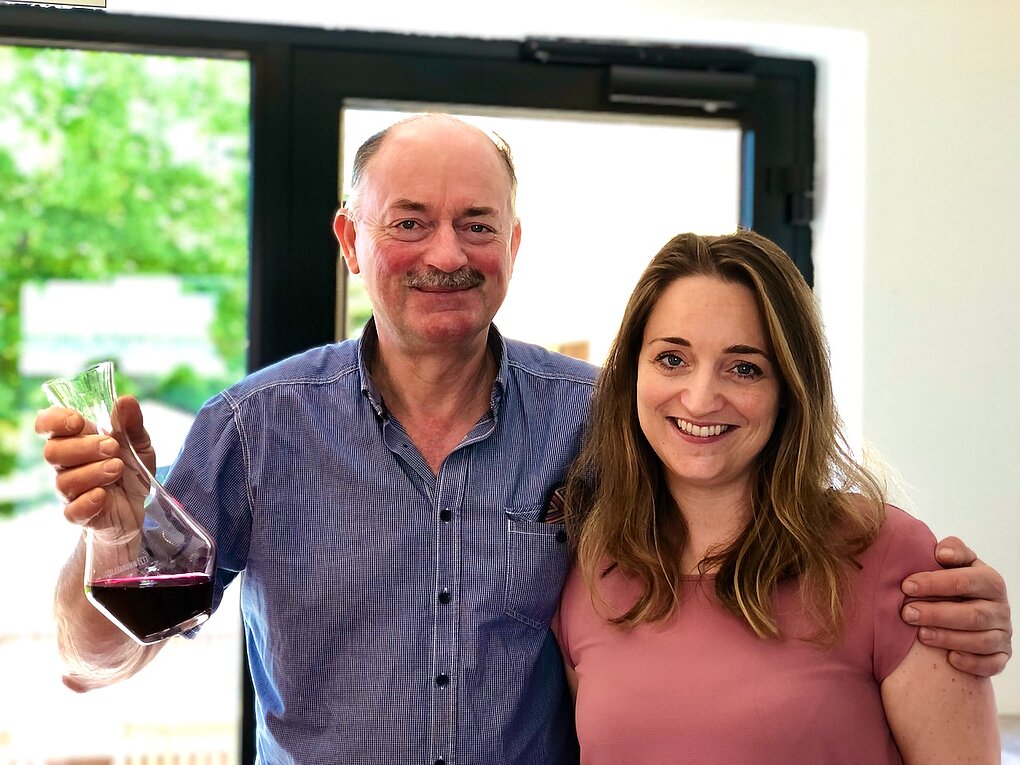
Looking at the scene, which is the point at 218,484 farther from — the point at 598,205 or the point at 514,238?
the point at 598,205

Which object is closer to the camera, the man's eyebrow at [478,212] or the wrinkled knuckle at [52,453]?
the wrinkled knuckle at [52,453]

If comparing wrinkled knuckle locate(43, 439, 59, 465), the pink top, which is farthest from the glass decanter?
the pink top

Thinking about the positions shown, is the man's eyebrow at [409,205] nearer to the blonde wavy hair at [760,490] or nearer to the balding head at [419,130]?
the balding head at [419,130]

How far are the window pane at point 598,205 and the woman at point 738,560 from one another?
0.84 metres

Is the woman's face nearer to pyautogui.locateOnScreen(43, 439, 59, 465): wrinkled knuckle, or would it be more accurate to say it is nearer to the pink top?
the pink top

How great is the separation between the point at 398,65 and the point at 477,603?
4.06 ft

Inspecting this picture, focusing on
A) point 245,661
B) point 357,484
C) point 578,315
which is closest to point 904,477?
point 578,315

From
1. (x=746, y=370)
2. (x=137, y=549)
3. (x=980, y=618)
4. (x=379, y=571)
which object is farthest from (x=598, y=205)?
(x=137, y=549)

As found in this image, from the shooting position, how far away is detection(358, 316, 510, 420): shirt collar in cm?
174

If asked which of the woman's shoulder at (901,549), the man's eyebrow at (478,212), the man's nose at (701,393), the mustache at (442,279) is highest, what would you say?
the man's eyebrow at (478,212)

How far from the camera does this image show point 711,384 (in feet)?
5.04

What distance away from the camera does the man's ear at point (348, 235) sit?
1823 millimetres

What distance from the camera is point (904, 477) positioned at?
2408 millimetres

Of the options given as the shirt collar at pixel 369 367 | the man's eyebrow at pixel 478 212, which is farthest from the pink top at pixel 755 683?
the man's eyebrow at pixel 478 212
